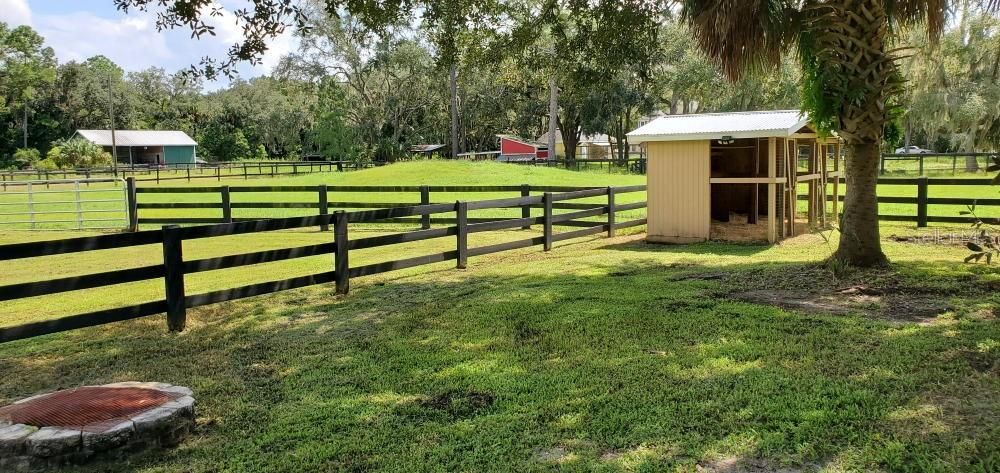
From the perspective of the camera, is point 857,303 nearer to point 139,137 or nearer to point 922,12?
point 922,12

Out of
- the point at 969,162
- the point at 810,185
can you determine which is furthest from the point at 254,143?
the point at 810,185

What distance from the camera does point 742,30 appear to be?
951 centimetres

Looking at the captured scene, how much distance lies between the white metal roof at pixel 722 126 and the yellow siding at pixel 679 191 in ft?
0.90

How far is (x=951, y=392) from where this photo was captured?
177 inches

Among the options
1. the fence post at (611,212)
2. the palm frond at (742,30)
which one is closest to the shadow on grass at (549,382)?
Answer: the palm frond at (742,30)

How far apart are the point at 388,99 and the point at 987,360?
53522mm

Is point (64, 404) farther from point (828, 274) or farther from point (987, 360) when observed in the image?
point (828, 274)

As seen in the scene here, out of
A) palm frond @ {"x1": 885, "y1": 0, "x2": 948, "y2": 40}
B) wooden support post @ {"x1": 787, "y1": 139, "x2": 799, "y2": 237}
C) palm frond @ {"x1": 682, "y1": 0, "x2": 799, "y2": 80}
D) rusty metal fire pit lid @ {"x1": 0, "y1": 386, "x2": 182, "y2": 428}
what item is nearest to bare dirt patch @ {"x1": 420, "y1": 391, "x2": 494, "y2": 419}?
rusty metal fire pit lid @ {"x1": 0, "y1": 386, "x2": 182, "y2": 428}

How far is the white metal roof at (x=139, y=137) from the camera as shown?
209 feet

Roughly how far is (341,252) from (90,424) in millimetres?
4807

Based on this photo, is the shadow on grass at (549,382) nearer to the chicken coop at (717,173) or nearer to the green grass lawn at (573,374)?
the green grass lawn at (573,374)

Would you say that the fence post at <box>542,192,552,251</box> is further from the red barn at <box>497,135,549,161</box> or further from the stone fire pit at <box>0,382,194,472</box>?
the red barn at <box>497,135,549,161</box>

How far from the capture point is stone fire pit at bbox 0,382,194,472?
3857mm

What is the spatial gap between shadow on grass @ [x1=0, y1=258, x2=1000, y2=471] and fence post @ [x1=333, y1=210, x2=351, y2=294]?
0.74 meters
